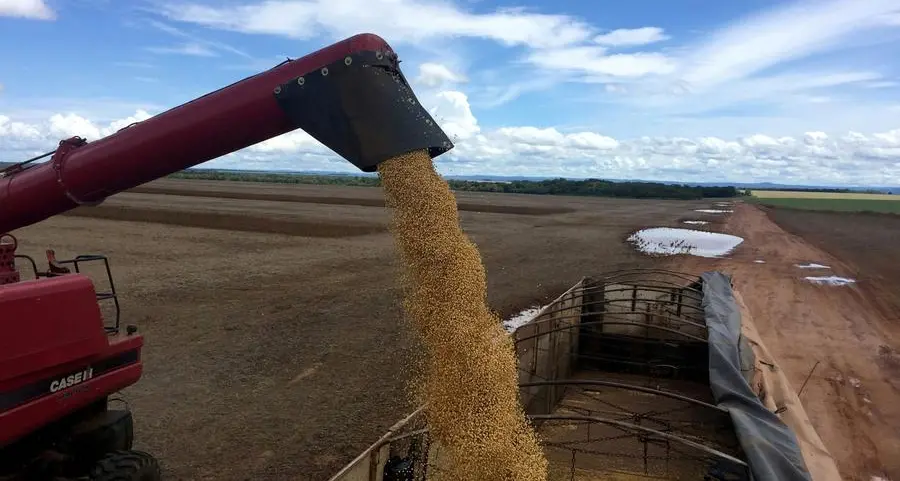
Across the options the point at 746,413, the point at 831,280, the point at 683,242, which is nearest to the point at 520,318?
the point at 746,413

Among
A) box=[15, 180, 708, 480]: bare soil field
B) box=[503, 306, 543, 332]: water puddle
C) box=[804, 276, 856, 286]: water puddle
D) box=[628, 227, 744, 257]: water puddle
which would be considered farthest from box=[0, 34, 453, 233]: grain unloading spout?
box=[628, 227, 744, 257]: water puddle

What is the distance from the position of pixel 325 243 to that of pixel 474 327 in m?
17.2

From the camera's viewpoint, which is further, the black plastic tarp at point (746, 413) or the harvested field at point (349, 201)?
the harvested field at point (349, 201)

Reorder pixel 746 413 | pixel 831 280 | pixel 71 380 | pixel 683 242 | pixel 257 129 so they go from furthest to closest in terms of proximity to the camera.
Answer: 1. pixel 683 242
2. pixel 831 280
3. pixel 746 413
4. pixel 71 380
5. pixel 257 129

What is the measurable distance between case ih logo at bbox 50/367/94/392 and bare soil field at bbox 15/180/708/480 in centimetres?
202

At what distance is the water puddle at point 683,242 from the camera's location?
74.3ft

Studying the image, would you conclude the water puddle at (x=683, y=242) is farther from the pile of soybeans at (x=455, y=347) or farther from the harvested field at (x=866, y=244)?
the pile of soybeans at (x=455, y=347)

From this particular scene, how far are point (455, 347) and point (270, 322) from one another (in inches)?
293

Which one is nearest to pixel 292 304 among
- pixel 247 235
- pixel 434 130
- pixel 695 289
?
pixel 695 289

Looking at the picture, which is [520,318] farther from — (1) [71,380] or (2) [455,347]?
(1) [71,380]

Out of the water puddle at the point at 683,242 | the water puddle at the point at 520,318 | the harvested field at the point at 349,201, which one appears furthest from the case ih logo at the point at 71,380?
the harvested field at the point at 349,201

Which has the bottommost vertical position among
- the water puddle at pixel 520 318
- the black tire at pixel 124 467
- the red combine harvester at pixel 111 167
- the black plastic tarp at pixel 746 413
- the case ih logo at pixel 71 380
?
the water puddle at pixel 520 318

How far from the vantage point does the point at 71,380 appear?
12.7 feet

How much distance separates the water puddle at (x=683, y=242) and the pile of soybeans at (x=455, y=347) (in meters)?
19.2
